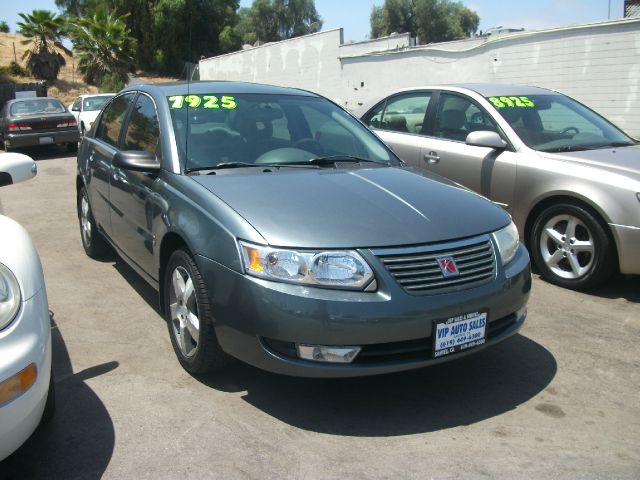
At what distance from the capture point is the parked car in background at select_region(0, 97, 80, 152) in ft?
49.8

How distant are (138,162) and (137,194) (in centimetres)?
38

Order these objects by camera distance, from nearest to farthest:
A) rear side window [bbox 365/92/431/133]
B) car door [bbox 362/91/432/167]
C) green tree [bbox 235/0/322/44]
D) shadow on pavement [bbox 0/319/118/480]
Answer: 1. shadow on pavement [bbox 0/319/118/480]
2. car door [bbox 362/91/432/167]
3. rear side window [bbox 365/92/431/133]
4. green tree [bbox 235/0/322/44]

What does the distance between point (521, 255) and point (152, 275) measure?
7.33 ft

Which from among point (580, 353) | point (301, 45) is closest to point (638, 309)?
point (580, 353)

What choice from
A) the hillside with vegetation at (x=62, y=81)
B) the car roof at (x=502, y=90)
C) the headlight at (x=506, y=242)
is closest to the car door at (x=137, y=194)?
the headlight at (x=506, y=242)

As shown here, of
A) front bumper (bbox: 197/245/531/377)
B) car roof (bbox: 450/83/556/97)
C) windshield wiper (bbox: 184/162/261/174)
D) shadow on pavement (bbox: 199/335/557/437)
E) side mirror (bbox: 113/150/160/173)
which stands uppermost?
car roof (bbox: 450/83/556/97)

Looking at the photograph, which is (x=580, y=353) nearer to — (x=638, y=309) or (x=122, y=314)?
(x=638, y=309)

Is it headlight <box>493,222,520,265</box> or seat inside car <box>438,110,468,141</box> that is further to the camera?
seat inside car <box>438,110,468,141</box>

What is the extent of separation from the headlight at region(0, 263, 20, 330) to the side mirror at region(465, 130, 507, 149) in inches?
163

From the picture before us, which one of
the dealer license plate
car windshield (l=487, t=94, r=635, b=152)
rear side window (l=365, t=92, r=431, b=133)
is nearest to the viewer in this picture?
the dealer license plate

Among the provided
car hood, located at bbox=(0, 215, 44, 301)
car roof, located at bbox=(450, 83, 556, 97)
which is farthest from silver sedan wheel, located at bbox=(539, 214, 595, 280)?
car hood, located at bbox=(0, 215, 44, 301)

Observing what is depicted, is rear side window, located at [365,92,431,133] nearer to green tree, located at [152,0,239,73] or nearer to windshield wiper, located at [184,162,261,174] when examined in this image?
windshield wiper, located at [184,162,261,174]

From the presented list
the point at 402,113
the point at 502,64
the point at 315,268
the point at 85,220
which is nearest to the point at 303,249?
the point at 315,268

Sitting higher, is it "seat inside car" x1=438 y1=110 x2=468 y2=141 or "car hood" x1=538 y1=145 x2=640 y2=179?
"seat inside car" x1=438 y1=110 x2=468 y2=141
